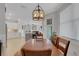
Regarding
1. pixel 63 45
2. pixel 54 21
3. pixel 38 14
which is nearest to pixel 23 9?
pixel 38 14

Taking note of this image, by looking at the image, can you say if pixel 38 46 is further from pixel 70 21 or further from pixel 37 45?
pixel 70 21

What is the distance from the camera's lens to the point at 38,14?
1777 millimetres

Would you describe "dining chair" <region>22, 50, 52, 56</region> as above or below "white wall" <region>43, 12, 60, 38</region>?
below

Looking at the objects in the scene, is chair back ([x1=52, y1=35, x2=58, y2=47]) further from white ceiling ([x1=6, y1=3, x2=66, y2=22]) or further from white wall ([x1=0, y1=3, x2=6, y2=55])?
white wall ([x1=0, y1=3, x2=6, y2=55])

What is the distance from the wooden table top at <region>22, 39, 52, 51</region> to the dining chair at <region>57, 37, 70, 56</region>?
0.14 m

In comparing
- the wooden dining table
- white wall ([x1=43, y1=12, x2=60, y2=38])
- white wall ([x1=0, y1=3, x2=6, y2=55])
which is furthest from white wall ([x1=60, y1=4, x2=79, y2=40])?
white wall ([x1=0, y1=3, x2=6, y2=55])

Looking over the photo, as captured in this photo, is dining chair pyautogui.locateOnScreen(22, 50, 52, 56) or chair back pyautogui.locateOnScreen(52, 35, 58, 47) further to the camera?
chair back pyautogui.locateOnScreen(52, 35, 58, 47)

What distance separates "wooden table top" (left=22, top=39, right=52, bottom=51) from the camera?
1729 mm

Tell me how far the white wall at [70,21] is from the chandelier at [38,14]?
26 centimetres

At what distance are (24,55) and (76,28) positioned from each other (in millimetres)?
738

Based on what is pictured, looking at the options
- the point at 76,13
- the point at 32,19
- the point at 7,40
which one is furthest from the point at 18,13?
the point at 76,13

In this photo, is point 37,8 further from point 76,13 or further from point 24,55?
point 24,55

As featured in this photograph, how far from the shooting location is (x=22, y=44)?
175 cm

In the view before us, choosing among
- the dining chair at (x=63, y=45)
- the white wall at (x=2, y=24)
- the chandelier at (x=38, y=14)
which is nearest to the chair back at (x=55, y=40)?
the dining chair at (x=63, y=45)
